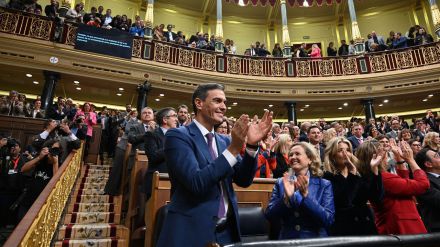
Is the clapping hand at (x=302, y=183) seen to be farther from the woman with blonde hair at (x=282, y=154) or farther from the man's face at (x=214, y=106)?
the woman with blonde hair at (x=282, y=154)

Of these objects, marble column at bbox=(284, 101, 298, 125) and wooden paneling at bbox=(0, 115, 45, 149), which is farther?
marble column at bbox=(284, 101, 298, 125)

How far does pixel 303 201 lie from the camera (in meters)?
1.57

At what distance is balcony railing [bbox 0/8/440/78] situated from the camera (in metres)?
8.22

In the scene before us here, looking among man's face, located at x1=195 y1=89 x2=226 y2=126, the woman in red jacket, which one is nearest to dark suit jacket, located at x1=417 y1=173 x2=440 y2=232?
the woman in red jacket

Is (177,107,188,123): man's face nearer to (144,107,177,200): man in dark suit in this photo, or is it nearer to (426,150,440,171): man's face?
(144,107,177,200): man in dark suit

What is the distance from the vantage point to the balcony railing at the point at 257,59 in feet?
27.0

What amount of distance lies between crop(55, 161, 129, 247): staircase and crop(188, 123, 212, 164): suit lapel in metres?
2.34

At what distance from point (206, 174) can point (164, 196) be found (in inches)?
55.2

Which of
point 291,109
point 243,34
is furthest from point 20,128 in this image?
point 243,34

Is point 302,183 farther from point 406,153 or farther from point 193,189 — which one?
point 406,153

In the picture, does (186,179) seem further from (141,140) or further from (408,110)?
(408,110)

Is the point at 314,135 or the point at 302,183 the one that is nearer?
the point at 302,183

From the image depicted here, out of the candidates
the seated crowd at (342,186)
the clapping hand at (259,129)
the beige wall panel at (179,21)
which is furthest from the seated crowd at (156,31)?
the clapping hand at (259,129)

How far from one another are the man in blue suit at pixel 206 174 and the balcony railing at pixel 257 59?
27.2ft
